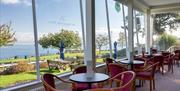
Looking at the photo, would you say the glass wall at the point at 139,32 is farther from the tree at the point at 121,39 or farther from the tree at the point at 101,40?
the tree at the point at 101,40

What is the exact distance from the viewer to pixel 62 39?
5.21 metres

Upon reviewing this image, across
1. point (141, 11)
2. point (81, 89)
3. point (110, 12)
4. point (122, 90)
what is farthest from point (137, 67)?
point (141, 11)

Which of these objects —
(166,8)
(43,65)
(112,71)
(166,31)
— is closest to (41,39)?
(43,65)

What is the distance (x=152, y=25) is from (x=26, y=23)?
9.26m

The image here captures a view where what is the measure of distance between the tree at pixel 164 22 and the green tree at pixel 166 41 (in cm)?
30

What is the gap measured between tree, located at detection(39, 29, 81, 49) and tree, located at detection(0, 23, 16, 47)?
0.73 metres

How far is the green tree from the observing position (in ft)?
39.9

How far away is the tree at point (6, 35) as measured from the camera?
3.64 metres

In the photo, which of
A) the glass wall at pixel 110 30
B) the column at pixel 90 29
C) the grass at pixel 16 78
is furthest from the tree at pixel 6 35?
the glass wall at pixel 110 30

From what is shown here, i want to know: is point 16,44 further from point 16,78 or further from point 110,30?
→ point 110,30

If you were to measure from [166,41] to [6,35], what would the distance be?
33.8ft

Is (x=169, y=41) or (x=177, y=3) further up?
(x=177, y=3)

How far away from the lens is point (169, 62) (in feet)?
26.8

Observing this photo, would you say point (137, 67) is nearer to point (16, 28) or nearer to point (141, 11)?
point (16, 28)
